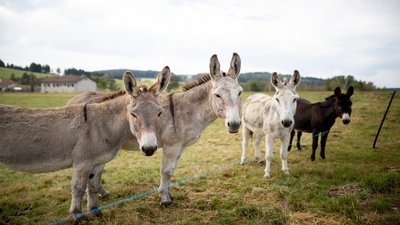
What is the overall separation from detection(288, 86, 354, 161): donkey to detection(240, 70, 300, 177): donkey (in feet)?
7.13

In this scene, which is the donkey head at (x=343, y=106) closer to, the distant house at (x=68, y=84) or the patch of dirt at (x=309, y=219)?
the patch of dirt at (x=309, y=219)

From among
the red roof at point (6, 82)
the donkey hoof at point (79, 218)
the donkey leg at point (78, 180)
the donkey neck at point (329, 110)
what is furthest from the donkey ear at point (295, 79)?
the red roof at point (6, 82)

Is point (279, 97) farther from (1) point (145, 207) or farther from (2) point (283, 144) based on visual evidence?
(1) point (145, 207)

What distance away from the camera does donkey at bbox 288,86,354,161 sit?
835 cm

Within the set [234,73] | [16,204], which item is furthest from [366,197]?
[16,204]

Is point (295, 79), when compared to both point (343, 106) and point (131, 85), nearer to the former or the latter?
point (343, 106)

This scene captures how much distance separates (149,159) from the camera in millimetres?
9578

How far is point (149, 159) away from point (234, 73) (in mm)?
6015

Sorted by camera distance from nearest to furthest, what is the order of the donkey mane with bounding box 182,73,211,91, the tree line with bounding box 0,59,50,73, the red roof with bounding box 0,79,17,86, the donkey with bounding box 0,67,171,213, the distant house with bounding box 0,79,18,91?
1. the donkey with bounding box 0,67,171,213
2. the donkey mane with bounding box 182,73,211,91
3. the distant house with bounding box 0,79,18,91
4. the red roof with bounding box 0,79,17,86
5. the tree line with bounding box 0,59,50,73

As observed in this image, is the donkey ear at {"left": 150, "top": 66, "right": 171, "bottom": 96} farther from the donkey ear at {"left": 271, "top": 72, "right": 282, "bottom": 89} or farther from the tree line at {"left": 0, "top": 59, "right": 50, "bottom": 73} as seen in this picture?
the tree line at {"left": 0, "top": 59, "right": 50, "bottom": 73}

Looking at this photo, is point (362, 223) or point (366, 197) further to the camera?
point (366, 197)

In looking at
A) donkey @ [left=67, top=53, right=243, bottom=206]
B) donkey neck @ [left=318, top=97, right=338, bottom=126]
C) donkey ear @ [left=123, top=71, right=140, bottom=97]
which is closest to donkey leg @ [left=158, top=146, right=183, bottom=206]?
donkey @ [left=67, top=53, right=243, bottom=206]

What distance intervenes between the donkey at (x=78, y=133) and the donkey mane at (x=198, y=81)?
1.23 meters

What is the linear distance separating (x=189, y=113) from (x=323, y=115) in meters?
6.05
